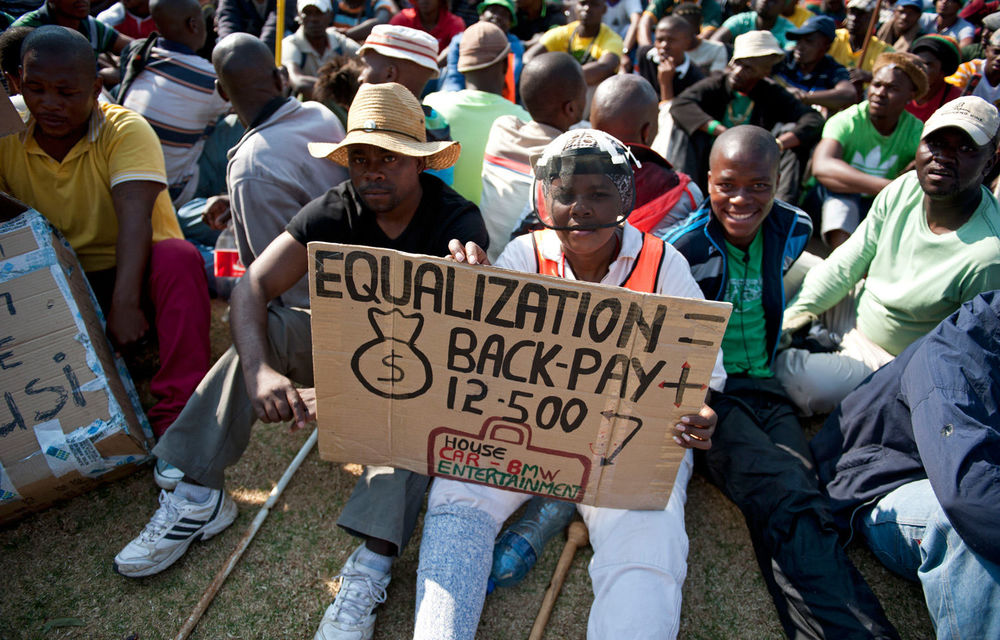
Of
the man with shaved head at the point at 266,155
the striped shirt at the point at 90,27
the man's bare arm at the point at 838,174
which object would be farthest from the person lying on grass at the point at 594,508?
the striped shirt at the point at 90,27

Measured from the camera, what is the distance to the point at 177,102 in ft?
14.7

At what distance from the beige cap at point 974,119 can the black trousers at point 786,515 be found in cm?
147

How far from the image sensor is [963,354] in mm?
2266

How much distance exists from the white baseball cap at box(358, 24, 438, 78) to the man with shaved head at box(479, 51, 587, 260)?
33.9 inches

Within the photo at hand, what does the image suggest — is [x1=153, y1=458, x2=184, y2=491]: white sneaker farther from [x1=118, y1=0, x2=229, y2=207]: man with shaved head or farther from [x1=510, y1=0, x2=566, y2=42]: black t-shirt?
[x1=510, y1=0, x2=566, y2=42]: black t-shirt

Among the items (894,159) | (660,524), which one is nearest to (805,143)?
(894,159)

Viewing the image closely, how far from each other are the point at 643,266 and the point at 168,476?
85.0 inches

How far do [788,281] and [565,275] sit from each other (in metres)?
2.06

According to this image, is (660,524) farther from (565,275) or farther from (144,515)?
(144,515)

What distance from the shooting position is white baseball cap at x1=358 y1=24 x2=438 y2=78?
Answer: 4.22 m

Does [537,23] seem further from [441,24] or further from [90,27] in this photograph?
[90,27]

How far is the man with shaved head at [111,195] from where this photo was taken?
299 centimetres

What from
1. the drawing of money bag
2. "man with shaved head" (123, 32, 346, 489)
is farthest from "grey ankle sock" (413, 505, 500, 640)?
"man with shaved head" (123, 32, 346, 489)

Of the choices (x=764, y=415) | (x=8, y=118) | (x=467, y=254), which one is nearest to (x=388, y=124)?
A: (x=467, y=254)
